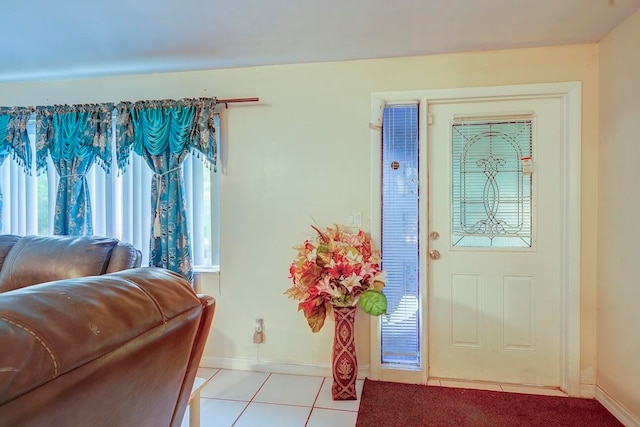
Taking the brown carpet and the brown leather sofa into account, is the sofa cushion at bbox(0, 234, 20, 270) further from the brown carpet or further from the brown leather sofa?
the brown carpet

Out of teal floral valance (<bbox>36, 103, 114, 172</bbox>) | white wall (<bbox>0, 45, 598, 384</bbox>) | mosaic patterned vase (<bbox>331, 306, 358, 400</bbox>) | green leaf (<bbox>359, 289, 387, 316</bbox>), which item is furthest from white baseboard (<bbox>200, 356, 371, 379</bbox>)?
teal floral valance (<bbox>36, 103, 114, 172</bbox>)

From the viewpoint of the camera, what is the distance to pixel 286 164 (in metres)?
2.41

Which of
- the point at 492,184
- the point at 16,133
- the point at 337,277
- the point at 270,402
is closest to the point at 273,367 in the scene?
the point at 270,402

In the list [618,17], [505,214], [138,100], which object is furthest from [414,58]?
[138,100]

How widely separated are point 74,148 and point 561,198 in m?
3.52

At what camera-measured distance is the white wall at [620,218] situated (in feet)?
5.76

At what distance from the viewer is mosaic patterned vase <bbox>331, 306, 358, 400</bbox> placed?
2.03 m

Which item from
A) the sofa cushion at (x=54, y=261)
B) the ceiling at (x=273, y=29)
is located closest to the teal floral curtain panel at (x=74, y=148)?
the ceiling at (x=273, y=29)

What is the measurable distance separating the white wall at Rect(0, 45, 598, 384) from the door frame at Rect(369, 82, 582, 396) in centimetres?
6

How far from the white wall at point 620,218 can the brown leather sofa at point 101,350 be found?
2.20 meters

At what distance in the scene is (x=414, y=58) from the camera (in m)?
2.25

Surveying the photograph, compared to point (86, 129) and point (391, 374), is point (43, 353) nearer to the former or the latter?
point (391, 374)

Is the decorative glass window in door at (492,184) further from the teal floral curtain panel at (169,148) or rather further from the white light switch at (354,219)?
the teal floral curtain panel at (169,148)

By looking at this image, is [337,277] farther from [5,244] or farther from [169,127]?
[5,244]
